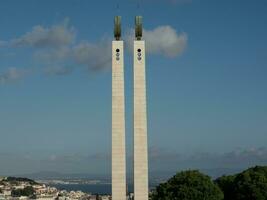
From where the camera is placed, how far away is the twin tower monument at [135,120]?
39.5 m

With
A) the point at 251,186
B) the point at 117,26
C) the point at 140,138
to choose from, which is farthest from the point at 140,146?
the point at 251,186

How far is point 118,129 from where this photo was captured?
1570 inches

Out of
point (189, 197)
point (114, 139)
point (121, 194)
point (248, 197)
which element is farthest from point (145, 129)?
point (248, 197)

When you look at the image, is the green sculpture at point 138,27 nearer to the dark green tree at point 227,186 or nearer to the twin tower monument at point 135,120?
the twin tower monument at point 135,120

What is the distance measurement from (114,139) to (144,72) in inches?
191

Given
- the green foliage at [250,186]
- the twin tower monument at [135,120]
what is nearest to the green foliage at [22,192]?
the green foliage at [250,186]

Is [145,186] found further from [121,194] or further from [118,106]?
[118,106]

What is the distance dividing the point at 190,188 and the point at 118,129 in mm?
14112

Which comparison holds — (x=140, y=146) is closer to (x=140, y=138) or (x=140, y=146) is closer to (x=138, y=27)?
(x=140, y=138)

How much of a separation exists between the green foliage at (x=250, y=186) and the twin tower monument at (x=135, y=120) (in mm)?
17166

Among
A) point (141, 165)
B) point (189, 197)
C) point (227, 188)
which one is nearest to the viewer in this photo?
point (141, 165)

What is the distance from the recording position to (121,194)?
130ft

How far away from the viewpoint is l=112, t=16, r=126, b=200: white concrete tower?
3969cm

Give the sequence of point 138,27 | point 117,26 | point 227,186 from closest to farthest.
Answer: point 138,27 < point 117,26 < point 227,186
